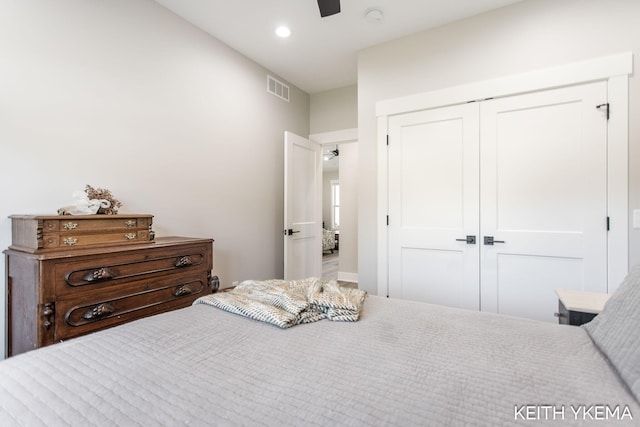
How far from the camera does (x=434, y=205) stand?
2736mm

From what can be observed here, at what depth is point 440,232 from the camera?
2697mm

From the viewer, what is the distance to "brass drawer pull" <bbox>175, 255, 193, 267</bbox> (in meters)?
2.08

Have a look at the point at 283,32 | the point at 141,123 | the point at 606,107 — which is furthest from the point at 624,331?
the point at 283,32

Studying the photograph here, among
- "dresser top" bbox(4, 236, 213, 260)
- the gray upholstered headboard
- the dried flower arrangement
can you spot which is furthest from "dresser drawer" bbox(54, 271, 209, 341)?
the gray upholstered headboard

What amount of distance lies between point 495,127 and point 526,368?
2.20m

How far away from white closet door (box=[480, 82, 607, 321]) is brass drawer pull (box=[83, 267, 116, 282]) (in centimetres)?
271

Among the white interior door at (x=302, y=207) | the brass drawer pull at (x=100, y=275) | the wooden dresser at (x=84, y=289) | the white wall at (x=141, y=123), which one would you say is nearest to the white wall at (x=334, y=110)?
the white interior door at (x=302, y=207)

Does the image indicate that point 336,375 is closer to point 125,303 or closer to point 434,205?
point 125,303

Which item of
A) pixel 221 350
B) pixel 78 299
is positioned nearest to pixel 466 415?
pixel 221 350

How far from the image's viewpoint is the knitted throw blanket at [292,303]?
3.92 ft

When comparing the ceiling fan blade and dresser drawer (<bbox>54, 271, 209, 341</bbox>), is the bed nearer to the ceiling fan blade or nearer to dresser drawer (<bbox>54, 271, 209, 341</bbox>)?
dresser drawer (<bbox>54, 271, 209, 341</bbox>)

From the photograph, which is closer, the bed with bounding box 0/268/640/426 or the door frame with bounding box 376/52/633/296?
the bed with bounding box 0/268/640/426

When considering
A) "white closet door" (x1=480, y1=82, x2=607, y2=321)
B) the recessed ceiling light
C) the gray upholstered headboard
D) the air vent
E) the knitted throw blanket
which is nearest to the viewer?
the gray upholstered headboard

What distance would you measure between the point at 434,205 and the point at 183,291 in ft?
7.24
